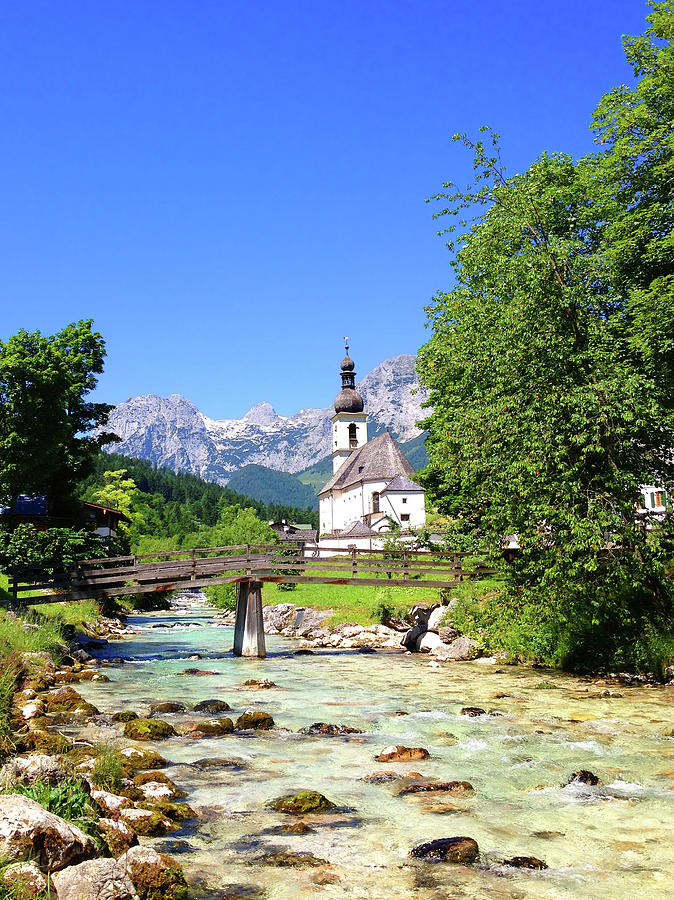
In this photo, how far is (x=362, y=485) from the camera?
80500mm

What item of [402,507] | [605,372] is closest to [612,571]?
[605,372]

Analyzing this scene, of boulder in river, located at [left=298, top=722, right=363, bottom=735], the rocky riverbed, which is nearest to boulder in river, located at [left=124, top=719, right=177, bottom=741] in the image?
the rocky riverbed

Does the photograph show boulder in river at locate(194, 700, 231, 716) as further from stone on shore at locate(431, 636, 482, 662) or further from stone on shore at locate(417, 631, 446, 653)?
stone on shore at locate(417, 631, 446, 653)

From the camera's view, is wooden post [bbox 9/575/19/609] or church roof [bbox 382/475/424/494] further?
church roof [bbox 382/475/424/494]

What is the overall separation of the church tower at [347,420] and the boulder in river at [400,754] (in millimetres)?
93097

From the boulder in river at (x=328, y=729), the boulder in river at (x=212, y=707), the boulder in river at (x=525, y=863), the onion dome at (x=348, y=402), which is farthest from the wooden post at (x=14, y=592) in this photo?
the onion dome at (x=348, y=402)

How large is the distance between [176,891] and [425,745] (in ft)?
22.0

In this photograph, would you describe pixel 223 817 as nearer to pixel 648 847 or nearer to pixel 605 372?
pixel 648 847

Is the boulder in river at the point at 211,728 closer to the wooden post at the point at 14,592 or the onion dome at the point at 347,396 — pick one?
the wooden post at the point at 14,592

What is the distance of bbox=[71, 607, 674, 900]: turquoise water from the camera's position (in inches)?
244

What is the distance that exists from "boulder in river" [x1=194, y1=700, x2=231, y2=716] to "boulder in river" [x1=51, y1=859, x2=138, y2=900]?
32.0 ft

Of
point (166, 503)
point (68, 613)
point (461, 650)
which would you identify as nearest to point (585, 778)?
point (461, 650)

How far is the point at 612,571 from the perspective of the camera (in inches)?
618

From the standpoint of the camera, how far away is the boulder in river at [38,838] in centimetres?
480
